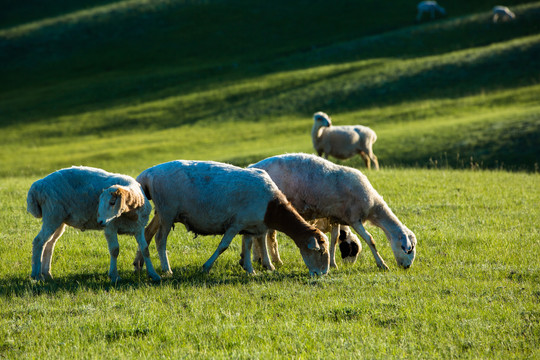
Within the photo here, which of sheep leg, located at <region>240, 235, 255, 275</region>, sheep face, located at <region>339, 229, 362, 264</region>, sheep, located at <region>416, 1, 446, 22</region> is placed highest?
sheep, located at <region>416, 1, 446, 22</region>

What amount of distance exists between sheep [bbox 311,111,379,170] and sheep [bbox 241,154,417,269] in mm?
13243

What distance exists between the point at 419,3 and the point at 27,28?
1938 inches

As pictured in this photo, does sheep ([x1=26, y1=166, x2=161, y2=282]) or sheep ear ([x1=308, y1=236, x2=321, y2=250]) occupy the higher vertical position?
sheep ([x1=26, y1=166, x2=161, y2=282])

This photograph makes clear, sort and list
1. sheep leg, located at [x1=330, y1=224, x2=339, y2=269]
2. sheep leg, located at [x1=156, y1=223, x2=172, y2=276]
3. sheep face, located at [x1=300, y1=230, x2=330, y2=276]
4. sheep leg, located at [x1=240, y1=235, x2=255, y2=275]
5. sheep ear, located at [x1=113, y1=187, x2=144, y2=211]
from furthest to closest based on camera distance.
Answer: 1. sheep leg, located at [x1=330, y1=224, x2=339, y2=269]
2. sheep leg, located at [x1=240, y1=235, x2=255, y2=275]
3. sheep leg, located at [x1=156, y1=223, x2=172, y2=276]
4. sheep face, located at [x1=300, y1=230, x2=330, y2=276]
5. sheep ear, located at [x1=113, y1=187, x2=144, y2=211]

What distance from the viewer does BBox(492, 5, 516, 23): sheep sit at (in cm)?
5625

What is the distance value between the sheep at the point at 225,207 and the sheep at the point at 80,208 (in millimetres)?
552

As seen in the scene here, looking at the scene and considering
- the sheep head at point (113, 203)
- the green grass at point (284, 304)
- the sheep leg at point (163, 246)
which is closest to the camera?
the green grass at point (284, 304)

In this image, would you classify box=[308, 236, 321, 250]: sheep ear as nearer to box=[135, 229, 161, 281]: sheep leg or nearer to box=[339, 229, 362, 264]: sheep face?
box=[339, 229, 362, 264]: sheep face

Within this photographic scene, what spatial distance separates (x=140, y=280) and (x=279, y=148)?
2318 centimetres

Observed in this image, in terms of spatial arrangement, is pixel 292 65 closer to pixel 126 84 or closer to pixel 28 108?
pixel 126 84

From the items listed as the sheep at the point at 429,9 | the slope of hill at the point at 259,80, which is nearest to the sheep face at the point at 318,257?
the slope of hill at the point at 259,80

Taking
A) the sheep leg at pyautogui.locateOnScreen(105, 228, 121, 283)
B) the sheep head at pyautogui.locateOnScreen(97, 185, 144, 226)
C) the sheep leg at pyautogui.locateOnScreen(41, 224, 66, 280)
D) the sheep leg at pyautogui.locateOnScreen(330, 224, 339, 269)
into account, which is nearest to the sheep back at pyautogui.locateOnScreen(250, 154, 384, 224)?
the sheep leg at pyautogui.locateOnScreen(330, 224, 339, 269)

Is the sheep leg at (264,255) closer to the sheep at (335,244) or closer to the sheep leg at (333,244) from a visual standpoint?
the sheep at (335,244)

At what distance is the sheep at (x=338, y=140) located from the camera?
2419cm
